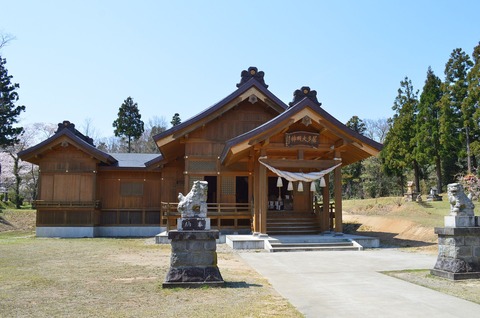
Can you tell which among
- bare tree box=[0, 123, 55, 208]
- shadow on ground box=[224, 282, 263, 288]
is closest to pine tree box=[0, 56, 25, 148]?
bare tree box=[0, 123, 55, 208]

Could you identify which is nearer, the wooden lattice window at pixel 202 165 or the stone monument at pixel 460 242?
the stone monument at pixel 460 242

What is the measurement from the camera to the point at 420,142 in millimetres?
32875

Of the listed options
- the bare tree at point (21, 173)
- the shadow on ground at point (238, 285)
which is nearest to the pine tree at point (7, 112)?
the bare tree at point (21, 173)

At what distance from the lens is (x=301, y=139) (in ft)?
51.9

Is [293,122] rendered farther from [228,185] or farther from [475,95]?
[475,95]

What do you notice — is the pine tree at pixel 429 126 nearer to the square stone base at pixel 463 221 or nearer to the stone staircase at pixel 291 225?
the stone staircase at pixel 291 225

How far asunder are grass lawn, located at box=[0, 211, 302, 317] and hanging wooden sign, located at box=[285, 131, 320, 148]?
613 centimetres

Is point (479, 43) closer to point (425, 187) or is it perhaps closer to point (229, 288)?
point (425, 187)

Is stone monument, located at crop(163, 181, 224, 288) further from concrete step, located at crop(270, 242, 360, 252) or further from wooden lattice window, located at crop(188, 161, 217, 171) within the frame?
wooden lattice window, located at crop(188, 161, 217, 171)

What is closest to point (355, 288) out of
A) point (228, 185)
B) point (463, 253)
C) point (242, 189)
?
point (463, 253)

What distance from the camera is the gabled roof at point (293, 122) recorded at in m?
15.0

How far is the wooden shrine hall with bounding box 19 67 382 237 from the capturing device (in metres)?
15.9

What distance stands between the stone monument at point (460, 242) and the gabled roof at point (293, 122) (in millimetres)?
7253

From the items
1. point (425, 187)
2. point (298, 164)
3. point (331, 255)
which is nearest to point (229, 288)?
point (331, 255)
